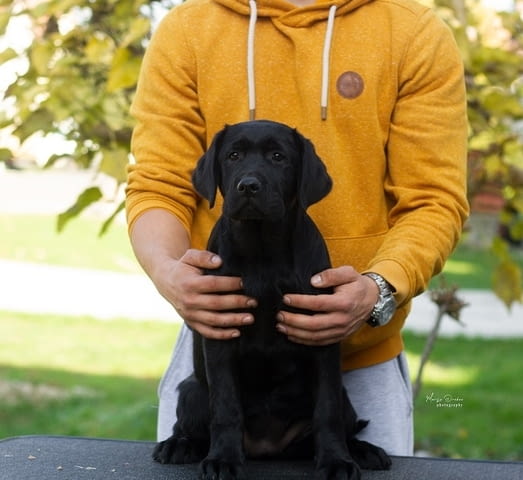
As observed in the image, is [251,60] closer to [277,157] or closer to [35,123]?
[277,157]

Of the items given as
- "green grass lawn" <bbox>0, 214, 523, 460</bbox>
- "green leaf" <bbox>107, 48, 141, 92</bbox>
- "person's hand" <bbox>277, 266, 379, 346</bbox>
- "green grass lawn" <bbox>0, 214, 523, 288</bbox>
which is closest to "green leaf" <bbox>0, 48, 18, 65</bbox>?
"green leaf" <bbox>107, 48, 141, 92</bbox>

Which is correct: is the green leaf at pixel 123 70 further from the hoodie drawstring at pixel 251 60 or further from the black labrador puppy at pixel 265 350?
the black labrador puppy at pixel 265 350

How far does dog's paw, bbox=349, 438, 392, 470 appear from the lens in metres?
2.57

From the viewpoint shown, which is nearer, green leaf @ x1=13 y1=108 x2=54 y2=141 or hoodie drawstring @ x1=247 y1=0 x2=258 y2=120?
hoodie drawstring @ x1=247 y1=0 x2=258 y2=120

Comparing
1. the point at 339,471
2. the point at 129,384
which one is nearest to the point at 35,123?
the point at 339,471

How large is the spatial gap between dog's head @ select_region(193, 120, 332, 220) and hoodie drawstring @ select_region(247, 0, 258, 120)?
0.49ft

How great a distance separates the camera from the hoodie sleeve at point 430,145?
2639mm

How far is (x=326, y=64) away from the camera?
105 inches

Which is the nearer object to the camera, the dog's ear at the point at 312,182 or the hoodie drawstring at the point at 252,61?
the dog's ear at the point at 312,182

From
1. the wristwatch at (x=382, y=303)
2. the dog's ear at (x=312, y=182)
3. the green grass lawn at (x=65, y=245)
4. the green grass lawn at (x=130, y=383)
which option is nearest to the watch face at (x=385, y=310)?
the wristwatch at (x=382, y=303)

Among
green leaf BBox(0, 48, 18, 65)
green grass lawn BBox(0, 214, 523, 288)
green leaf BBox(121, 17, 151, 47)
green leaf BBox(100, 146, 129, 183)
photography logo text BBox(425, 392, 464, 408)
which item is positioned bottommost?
green grass lawn BBox(0, 214, 523, 288)

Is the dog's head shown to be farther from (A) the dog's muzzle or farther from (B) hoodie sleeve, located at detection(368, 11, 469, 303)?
(B) hoodie sleeve, located at detection(368, 11, 469, 303)

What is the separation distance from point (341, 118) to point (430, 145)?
0.76 ft

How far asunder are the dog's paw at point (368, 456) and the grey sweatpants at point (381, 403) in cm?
16
